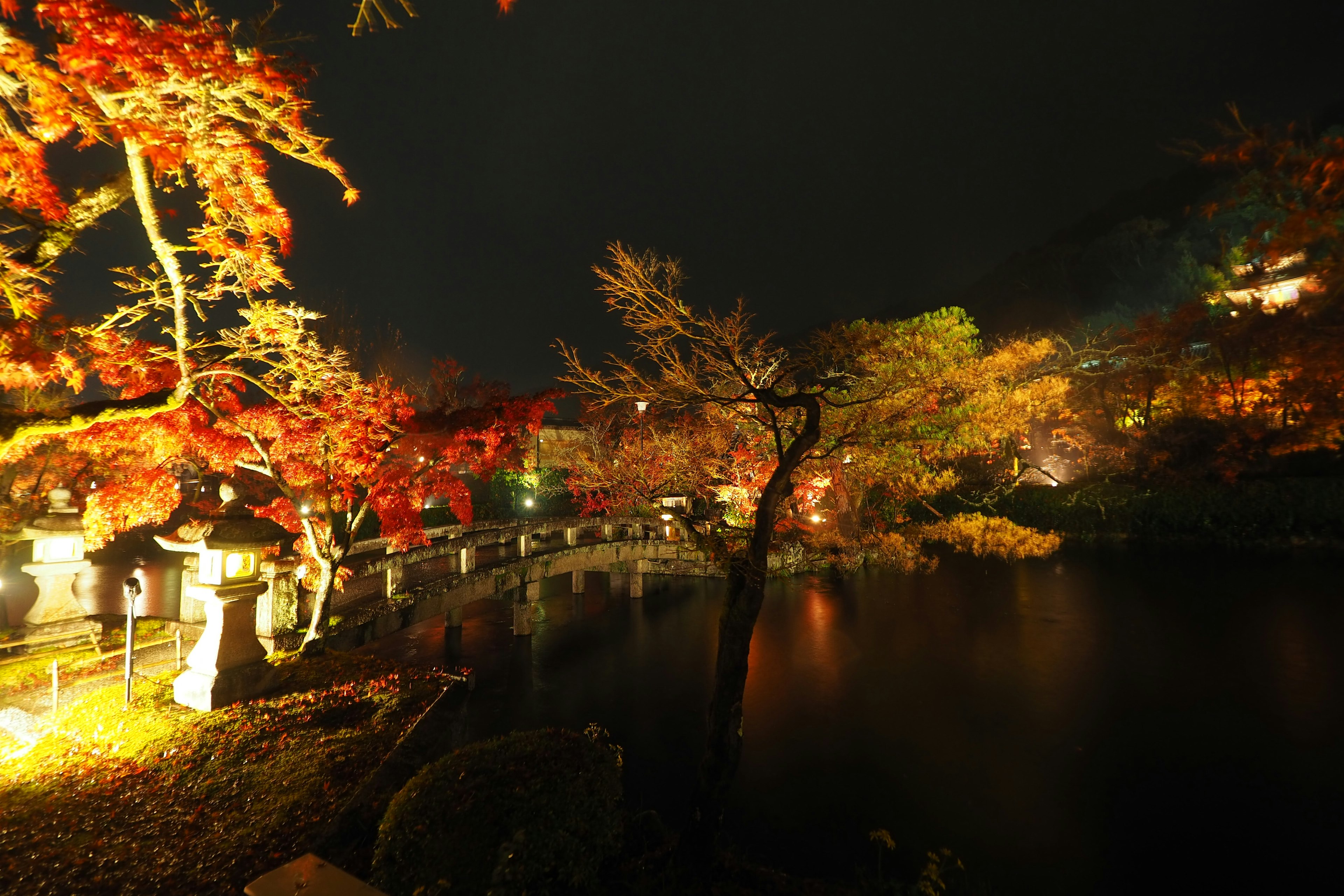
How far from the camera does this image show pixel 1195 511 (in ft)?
76.6

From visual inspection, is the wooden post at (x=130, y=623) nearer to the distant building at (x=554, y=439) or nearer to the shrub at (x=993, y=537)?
the shrub at (x=993, y=537)

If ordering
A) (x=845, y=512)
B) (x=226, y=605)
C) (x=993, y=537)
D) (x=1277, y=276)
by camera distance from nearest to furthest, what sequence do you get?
(x=1277, y=276), (x=226, y=605), (x=993, y=537), (x=845, y=512)

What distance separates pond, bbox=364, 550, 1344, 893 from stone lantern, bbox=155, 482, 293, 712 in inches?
145

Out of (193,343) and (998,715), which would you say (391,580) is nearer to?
(193,343)

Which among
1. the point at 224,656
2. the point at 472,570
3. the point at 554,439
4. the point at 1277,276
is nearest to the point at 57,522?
the point at 224,656

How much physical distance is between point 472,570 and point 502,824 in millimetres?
8937

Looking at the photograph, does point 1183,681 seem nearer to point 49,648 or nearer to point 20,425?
point 20,425

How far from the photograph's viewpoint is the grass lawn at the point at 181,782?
4.27m

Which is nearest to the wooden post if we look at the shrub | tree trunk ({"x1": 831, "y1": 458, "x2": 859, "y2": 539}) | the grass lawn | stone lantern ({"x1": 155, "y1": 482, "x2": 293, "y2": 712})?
the grass lawn

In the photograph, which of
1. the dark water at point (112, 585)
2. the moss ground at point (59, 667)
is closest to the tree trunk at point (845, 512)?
the moss ground at point (59, 667)

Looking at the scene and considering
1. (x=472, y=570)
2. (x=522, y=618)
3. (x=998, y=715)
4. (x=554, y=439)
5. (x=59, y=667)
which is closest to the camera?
(x=59, y=667)

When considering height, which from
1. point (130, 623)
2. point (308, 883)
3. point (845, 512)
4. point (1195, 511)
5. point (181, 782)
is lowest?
point (181, 782)

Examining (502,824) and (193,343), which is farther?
(193,343)

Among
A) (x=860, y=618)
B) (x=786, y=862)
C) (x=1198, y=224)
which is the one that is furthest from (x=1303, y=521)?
(x=786, y=862)
